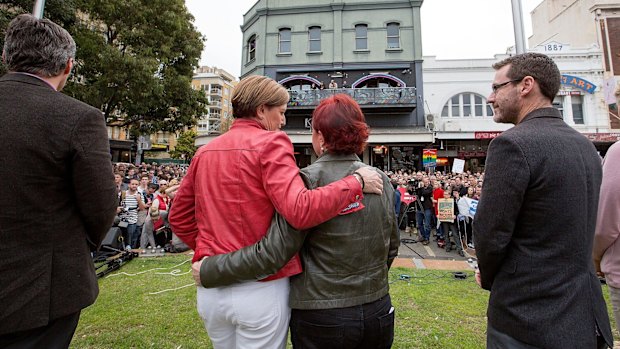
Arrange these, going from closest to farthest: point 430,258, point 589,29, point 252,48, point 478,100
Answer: point 430,258, point 478,100, point 589,29, point 252,48

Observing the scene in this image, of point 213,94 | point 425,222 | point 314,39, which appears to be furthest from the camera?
point 213,94

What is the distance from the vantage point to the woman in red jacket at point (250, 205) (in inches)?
53.8

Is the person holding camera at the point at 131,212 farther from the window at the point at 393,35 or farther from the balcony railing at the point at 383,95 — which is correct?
the window at the point at 393,35

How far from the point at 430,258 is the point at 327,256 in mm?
6767

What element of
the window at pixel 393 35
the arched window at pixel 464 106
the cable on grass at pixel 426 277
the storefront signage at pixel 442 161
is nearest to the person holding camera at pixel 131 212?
the cable on grass at pixel 426 277

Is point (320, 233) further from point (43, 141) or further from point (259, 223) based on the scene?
point (43, 141)

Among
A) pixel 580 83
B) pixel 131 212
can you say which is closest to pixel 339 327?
pixel 131 212

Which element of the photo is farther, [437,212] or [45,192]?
[437,212]

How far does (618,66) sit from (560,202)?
87.8 ft

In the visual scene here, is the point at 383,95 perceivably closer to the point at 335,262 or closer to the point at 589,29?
the point at 589,29

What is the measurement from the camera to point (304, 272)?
60.1 inches

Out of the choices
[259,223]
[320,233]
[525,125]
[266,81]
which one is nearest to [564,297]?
[525,125]

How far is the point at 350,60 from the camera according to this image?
20203 mm

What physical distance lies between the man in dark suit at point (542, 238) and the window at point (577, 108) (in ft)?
81.0
